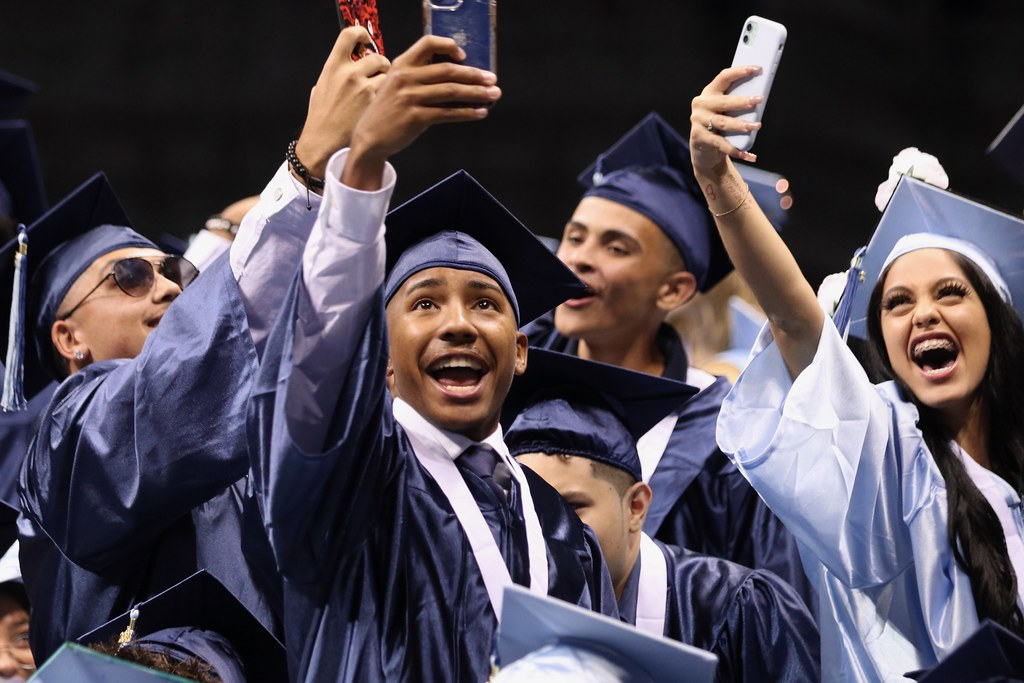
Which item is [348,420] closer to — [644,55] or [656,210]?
[656,210]

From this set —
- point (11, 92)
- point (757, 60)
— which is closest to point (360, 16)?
point (757, 60)

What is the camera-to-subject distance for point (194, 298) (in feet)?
9.05

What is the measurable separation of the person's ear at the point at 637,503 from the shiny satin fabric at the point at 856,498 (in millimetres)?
431

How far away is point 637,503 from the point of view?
143 inches

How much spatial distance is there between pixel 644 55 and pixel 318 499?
452 cm

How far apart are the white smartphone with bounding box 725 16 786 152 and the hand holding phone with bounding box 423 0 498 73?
66 cm

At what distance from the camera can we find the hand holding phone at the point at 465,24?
7.84 ft

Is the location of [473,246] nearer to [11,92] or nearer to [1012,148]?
[1012,148]

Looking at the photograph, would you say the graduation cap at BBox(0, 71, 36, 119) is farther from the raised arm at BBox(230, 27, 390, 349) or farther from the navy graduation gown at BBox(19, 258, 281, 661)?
the raised arm at BBox(230, 27, 390, 349)

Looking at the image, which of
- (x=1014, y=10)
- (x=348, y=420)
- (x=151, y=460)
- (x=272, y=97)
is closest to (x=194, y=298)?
(x=151, y=460)

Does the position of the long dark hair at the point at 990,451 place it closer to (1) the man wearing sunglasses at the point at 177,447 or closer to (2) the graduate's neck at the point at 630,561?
(2) the graduate's neck at the point at 630,561

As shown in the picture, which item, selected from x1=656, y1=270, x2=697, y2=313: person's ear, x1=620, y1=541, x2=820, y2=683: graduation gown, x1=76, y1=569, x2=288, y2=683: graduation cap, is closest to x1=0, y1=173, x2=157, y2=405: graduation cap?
x1=76, y1=569, x2=288, y2=683: graduation cap

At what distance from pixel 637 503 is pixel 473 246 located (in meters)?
0.96

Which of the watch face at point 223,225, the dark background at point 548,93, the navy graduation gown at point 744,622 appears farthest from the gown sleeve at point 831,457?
the dark background at point 548,93
